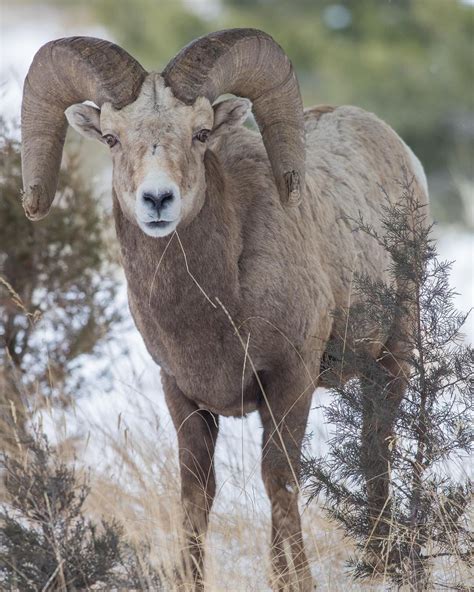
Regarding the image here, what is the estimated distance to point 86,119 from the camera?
222 inches

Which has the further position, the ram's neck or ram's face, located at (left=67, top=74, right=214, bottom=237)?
the ram's neck

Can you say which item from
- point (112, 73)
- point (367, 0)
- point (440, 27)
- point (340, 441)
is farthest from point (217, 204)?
point (367, 0)

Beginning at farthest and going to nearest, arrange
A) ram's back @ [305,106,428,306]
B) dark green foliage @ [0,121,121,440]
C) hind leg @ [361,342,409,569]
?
dark green foliage @ [0,121,121,440], ram's back @ [305,106,428,306], hind leg @ [361,342,409,569]

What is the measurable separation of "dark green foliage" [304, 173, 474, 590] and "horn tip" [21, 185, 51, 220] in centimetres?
185

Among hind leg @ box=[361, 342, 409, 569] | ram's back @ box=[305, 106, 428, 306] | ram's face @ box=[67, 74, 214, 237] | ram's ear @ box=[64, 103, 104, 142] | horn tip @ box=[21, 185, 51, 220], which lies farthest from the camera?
ram's back @ box=[305, 106, 428, 306]

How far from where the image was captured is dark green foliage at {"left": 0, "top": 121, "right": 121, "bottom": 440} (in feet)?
26.8

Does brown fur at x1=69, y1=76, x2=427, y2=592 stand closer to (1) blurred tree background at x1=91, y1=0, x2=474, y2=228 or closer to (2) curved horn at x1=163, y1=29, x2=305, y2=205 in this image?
(2) curved horn at x1=163, y1=29, x2=305, y2=205

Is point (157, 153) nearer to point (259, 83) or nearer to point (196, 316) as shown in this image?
point (196, 316)

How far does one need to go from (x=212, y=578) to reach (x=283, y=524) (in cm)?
65

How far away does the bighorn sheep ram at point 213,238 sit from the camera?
17.4ft

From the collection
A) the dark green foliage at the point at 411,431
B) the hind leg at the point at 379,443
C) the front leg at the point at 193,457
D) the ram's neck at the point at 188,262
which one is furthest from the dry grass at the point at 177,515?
the ram's neck at the point at 188,262

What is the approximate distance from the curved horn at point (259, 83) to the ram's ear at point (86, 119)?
18.7 inches

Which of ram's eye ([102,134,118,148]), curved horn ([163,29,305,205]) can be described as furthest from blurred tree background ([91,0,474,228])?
ram's eye ([102,134,118,148])

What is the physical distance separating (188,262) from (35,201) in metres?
0.92
